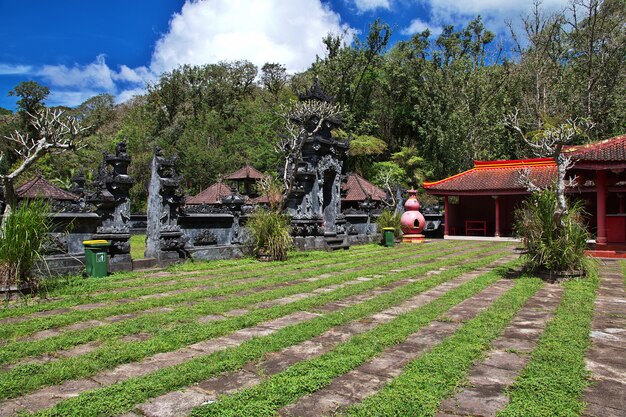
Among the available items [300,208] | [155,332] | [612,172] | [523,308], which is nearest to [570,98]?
[612,172]

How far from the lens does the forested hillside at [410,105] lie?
31375mm

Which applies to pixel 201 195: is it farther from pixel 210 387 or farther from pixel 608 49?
pixel 608 49

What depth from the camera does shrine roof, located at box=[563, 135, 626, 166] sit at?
13.2 meters

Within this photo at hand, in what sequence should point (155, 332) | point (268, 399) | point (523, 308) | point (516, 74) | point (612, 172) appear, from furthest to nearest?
point (516, 74), point (612, 172), point (523, 308), point (155, 332), point (268, 399)

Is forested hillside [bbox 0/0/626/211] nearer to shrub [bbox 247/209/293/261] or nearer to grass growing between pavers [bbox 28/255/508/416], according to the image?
shrub [bbox 247/209/293/261]

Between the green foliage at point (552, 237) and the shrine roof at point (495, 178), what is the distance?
15.6 meters

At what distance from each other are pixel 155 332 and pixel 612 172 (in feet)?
48.9

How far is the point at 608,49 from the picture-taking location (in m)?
30.8

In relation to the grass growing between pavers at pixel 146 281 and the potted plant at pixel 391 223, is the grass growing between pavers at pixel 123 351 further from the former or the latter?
the potted plant at pixel 391 223

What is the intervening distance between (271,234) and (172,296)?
5.20 metres

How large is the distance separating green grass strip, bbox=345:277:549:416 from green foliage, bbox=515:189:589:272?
3607 millimetres

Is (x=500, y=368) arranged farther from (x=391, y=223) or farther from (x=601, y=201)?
(x=391, y=223)

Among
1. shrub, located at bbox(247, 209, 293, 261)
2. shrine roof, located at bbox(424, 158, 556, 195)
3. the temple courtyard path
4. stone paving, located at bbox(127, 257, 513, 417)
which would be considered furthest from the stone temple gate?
shrine roof, located at bbox(424, 158, 556, 195)

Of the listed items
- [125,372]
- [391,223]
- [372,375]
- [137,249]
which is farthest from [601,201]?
[137,249]
